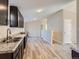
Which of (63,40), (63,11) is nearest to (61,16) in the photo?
(63,11)

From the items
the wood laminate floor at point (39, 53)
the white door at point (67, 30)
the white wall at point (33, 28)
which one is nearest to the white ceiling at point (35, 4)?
the white door at point (67, 30)

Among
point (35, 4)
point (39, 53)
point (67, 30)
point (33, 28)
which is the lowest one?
point (39, 53)

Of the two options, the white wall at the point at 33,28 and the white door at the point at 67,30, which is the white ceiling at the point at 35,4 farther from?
the white wall at the point at 33,28

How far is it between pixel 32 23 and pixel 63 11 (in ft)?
31.0

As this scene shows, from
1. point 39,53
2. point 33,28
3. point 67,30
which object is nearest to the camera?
point 39,53

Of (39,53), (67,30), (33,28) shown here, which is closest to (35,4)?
(39,53)

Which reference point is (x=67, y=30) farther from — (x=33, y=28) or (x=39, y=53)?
(x=33, y=28)

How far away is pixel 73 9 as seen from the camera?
9.09 m

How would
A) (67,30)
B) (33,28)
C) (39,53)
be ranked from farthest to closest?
(33,28), (67,30), (39,53)

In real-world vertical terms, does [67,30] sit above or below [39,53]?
above

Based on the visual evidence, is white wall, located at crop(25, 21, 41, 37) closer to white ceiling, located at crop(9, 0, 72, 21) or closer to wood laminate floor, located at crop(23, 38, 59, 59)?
white ceiling, located at crop(9, 0, 72, 21)

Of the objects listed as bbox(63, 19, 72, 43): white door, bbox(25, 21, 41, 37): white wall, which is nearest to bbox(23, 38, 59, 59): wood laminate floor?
bbox(63, 19, 72, 43): white door

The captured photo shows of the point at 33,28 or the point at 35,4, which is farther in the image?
the point at 33,28

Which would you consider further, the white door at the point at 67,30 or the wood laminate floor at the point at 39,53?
the white door at the point at 67,30
